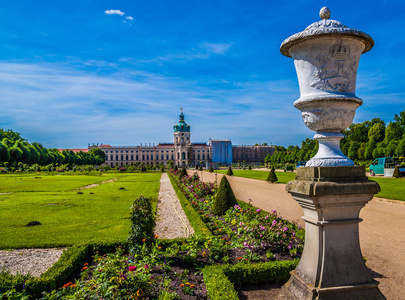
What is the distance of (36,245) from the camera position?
18.1 feet

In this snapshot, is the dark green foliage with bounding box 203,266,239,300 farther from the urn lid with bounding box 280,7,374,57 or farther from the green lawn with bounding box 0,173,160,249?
the urn lid with bounding box 280,7,374,57

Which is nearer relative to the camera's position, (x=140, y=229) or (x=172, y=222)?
(x=140, y=229)

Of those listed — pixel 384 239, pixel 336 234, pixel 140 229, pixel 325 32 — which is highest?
pixel 325 32

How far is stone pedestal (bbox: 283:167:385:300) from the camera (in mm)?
2377

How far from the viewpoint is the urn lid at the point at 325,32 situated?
233 cm

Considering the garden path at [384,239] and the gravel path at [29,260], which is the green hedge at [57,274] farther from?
the garden path at [384,239]

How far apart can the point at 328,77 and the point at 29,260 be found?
5.17 m

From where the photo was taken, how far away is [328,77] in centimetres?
246

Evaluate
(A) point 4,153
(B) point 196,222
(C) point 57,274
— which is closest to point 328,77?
(C) point 57,274

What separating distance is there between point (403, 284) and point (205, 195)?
7.68m

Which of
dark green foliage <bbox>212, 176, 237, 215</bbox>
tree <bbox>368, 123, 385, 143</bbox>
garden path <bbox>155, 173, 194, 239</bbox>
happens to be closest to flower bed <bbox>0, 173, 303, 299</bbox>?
garden path <bbox>155, 173, 194, 239</bbox>

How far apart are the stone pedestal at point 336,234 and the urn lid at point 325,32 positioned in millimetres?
1084

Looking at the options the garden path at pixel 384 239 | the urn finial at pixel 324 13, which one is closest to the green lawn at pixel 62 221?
the garden path at pixel 384 239

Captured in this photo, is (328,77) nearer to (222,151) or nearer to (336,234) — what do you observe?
(336,234)
